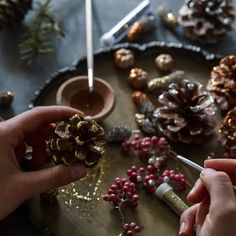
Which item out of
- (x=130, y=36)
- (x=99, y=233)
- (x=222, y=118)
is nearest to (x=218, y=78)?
(x=222, y=118)

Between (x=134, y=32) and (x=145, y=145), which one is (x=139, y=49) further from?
(x=145, y=145)

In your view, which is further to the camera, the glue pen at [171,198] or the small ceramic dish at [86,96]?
the small ceramic dish at [86,96]

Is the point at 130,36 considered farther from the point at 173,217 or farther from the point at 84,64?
the point at 173,217

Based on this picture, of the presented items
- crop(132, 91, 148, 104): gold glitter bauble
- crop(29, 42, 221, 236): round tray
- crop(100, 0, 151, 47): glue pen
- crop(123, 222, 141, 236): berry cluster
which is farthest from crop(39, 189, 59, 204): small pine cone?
crop(100, 0, 151, 47): glue pen

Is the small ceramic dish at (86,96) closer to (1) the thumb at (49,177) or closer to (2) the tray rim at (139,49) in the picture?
(2) the tray rim at (139,49)

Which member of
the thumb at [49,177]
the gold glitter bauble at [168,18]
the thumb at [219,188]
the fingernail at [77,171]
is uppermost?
the thumb at [49,177]

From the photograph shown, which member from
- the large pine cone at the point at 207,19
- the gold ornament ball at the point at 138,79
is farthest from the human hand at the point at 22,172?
the large pine cone at the point at 207,19
